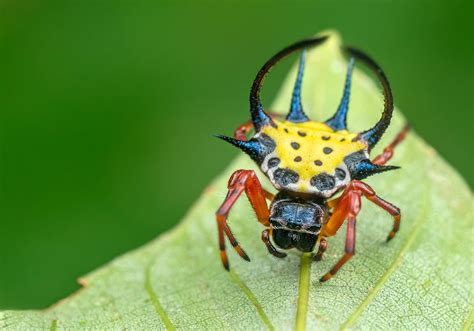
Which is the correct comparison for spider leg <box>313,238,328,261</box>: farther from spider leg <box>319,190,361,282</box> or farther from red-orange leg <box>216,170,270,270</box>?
red-orange leg <box>216,170,270,270</box>

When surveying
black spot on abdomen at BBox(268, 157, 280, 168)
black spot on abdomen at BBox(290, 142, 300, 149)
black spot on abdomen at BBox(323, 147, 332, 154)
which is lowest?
black spot on abdomen at BBox(268, 157, 280, 168)

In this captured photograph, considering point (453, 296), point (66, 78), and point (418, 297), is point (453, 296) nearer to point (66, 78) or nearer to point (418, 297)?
point (418, 297)

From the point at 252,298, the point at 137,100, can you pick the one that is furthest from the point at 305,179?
the point at 137,100

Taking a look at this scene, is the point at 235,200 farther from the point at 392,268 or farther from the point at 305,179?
the point at 392,268

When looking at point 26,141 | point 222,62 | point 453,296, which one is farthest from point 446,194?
point 26,141

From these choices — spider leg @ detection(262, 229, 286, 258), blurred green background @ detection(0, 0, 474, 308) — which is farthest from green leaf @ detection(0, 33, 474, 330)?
blurred green background @ detection(0, 0, 474, 308)

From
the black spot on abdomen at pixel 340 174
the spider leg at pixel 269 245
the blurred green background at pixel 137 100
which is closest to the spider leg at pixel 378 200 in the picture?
the black spot on abdomen at pixel 340 174
